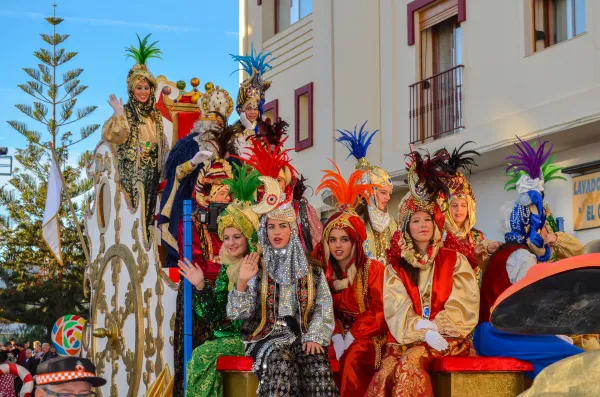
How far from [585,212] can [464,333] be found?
664 cm

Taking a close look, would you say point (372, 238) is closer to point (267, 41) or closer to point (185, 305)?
point (185, 305)

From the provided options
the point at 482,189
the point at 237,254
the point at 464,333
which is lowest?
the point at 464,333

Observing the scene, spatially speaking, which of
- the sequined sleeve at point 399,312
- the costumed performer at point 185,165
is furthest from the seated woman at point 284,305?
the costumed performer at point 185,165

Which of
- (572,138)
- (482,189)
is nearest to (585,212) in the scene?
(572,138)

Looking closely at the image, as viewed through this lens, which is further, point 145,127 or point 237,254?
point 145,127

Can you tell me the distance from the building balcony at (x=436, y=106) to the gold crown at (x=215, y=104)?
626 centimetres

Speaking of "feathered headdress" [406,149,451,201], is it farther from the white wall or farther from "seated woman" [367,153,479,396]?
the white wall

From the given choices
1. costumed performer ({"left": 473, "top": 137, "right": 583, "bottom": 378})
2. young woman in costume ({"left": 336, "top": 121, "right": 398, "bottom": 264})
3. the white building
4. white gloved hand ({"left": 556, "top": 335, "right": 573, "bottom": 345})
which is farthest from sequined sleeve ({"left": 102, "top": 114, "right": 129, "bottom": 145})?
the white building

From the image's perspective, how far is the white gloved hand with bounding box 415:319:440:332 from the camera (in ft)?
19.9

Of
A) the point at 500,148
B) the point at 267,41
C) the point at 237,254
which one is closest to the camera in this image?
the point at 237,254

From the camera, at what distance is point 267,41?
19.6 metres

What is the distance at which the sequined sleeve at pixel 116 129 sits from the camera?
9.12m

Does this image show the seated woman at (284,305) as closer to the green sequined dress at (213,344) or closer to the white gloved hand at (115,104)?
the green sequined dress at (213,344)

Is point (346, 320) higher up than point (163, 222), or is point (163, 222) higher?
point (163, 222)
